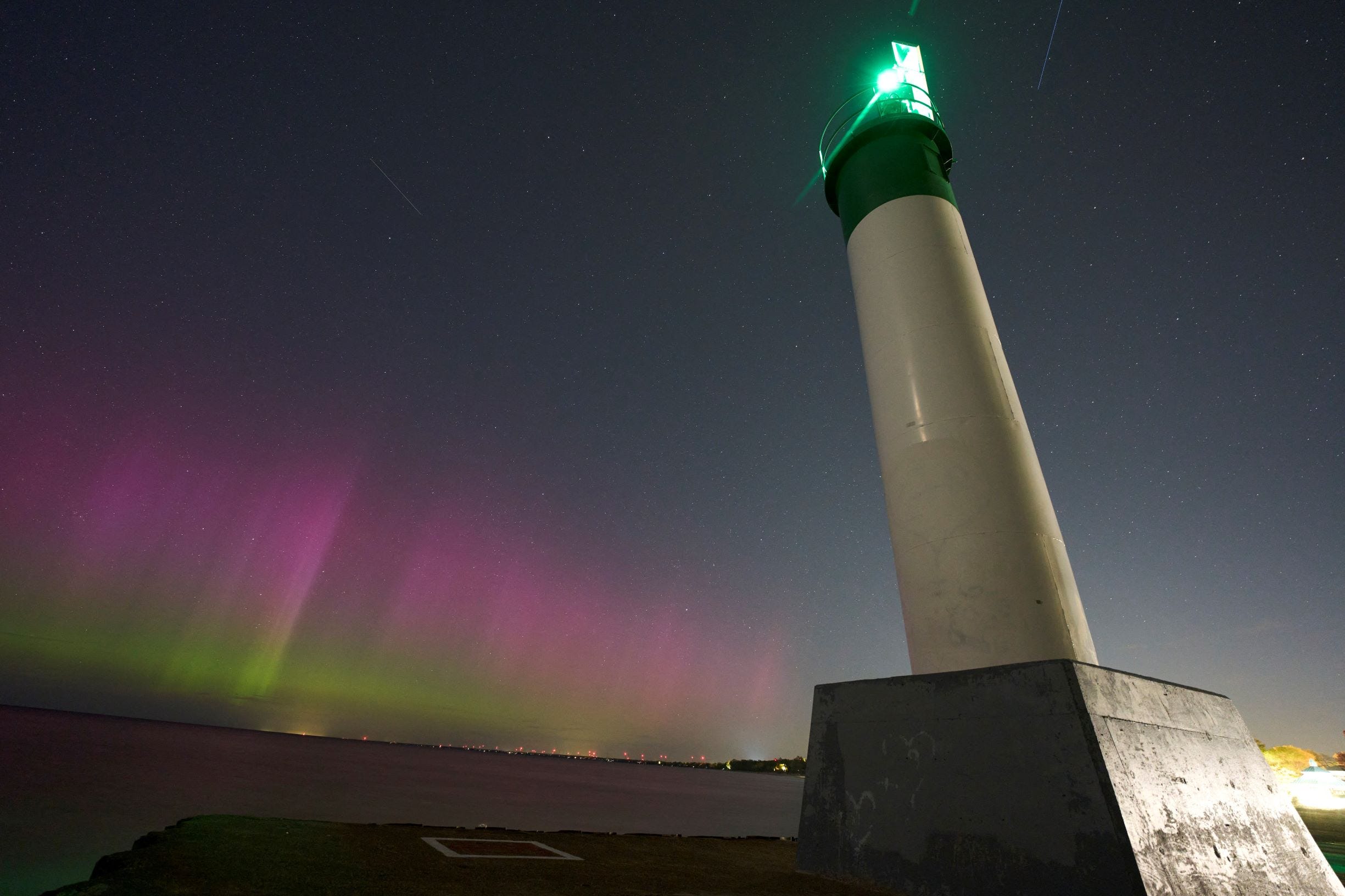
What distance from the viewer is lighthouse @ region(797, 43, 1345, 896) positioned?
11.4ft

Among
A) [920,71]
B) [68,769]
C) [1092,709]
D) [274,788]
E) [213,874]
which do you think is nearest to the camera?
[1092,709]

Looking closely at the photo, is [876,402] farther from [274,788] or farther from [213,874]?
[274,788]

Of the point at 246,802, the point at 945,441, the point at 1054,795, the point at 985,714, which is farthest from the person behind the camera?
the point at 246,802

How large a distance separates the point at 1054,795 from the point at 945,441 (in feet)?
8.43

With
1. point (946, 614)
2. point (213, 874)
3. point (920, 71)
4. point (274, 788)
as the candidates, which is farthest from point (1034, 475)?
point (274, 788)

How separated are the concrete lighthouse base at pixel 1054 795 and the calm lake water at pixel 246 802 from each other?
16961mm

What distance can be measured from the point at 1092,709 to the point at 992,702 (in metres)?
0.54

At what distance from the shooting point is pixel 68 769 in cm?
3734

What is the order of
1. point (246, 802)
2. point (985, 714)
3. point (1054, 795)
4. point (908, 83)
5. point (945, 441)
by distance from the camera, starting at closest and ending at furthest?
1. point (1054, 795)
2. point (985, 714)
3. point (945, 441)
4. point (908, 83)
5. point (246, 802)

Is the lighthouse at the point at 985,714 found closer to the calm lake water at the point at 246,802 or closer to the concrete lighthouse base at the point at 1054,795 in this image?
the concrete lighthouse base at the point at 1054,795

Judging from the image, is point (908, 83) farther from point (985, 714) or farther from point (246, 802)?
point (246, 802)

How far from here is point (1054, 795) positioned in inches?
138

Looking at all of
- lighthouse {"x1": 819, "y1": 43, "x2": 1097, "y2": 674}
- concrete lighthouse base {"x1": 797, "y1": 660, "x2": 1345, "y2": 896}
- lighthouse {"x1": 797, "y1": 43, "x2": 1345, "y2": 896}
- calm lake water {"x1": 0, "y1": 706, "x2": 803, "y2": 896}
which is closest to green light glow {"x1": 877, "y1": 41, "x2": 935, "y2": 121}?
lighthouse {"x1": 819, "y1": 43, "x2": 1097, "y2": 674}

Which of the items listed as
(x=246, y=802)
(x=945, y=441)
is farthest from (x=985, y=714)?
(x=246, y=802)
